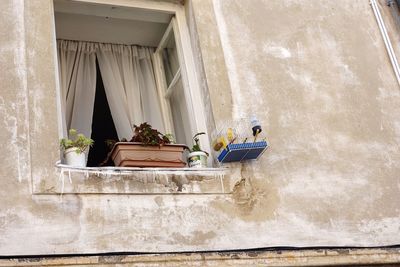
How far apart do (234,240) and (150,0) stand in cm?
311

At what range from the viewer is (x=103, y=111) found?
26.4 feet

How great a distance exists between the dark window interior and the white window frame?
82cm

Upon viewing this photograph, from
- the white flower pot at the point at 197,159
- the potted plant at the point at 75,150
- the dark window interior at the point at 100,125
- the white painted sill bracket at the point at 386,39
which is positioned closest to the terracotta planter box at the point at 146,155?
the white flower pot at the point at 197,159

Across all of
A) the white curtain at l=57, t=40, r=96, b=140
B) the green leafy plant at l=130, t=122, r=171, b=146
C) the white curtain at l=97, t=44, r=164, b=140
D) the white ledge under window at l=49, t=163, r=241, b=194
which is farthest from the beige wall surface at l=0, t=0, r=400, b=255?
the white curtain at l=57, t=40, r=96, b=140

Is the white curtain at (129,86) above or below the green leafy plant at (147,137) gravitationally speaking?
above

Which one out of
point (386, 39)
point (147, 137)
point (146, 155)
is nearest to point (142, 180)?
point (146, 155)

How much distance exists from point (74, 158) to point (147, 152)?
29.7 inches

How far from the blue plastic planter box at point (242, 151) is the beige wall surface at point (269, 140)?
0.38 feet

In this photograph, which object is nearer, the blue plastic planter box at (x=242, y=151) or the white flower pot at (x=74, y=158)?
Answer: the white flower pot at (x=74, y=158)

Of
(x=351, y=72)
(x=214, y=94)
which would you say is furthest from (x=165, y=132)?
(x=351, y=72)

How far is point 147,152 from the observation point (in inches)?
252

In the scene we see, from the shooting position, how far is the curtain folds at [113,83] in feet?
24.1

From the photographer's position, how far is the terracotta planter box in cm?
629

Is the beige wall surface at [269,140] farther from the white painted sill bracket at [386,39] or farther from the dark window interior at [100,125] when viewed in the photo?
the dark window interior at [100,125]
